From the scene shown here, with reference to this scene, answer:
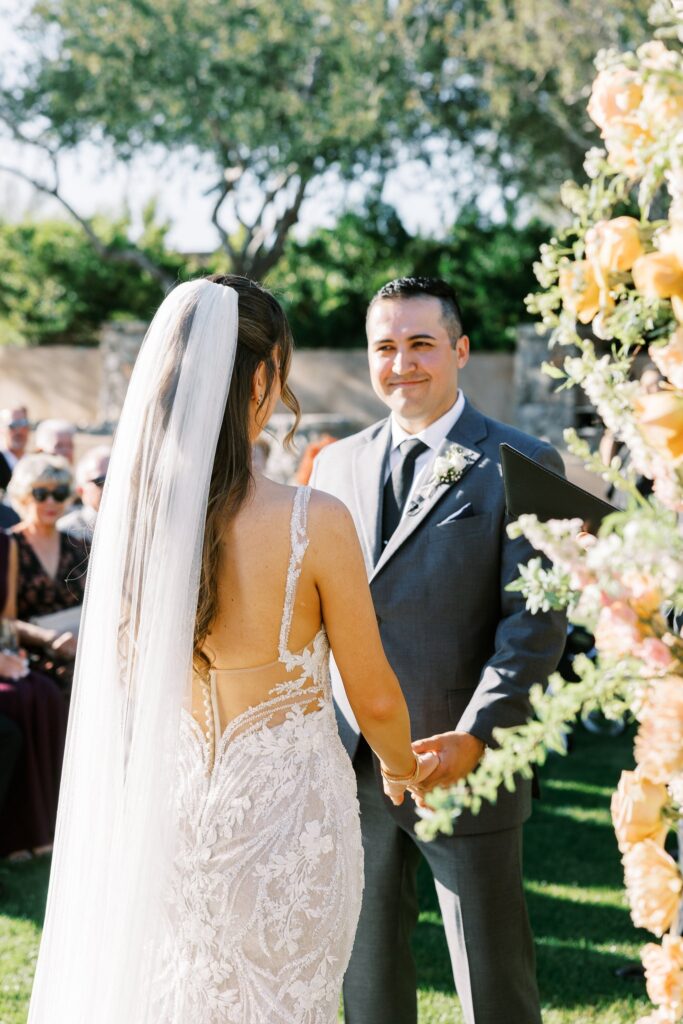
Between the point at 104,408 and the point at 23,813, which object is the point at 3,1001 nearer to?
the point at 23,813

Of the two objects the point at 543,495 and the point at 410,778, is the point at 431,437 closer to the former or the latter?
the point at 543,495

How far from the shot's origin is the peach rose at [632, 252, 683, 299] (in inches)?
51.0

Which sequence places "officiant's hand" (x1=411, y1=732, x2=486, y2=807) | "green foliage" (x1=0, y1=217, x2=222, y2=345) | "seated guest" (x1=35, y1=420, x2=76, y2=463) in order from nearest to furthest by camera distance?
"officiant's hand" (x1=411, y1=732, x2=486, y2=807) < "seated guest" (x1=35, y1=420, x2=76, y2=463) < "green foliage" (x1=0, y1=217, x2=222, y2=345)

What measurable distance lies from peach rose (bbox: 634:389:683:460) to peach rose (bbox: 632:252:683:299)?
0.43 ft

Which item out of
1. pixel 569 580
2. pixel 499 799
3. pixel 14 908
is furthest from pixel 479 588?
pixel 14 908

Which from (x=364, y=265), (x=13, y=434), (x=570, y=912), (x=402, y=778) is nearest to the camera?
(x=402, y=778)

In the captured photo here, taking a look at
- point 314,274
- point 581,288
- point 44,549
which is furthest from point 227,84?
point 581,288

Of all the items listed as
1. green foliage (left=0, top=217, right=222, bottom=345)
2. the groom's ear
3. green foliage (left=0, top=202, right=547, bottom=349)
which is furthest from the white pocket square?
green foliage (left=0, top=217, right=222, bottom=345)

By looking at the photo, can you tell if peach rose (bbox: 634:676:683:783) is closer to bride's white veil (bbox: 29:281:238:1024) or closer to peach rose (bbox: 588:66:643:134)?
peach rose (bbox: 588:66:643:134)

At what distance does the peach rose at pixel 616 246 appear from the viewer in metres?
1.38

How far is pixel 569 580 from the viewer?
145cm

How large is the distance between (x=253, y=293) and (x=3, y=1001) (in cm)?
318

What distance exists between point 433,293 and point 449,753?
139cm

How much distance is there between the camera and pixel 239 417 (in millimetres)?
2373
